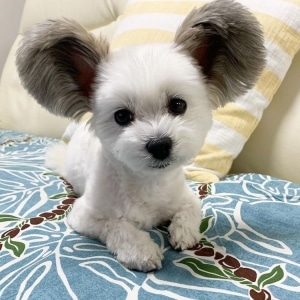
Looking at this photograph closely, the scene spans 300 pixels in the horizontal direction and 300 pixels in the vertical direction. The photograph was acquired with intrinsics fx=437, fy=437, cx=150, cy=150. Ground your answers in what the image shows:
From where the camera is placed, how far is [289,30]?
1.24m

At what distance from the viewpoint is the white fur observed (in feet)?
2.69

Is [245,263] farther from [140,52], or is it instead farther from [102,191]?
[140,52]

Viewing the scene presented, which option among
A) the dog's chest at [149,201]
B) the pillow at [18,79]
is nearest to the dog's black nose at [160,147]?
the dog's chest at [149,201]

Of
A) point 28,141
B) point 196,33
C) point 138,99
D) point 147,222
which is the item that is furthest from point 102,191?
point 28,141

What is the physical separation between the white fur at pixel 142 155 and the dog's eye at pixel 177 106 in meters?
0.01

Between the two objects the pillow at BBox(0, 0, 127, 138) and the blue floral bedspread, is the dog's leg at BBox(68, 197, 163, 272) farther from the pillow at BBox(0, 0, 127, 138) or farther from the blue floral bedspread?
the pillow at BBox(0, 0, 127, 138)

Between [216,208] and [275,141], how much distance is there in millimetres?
363

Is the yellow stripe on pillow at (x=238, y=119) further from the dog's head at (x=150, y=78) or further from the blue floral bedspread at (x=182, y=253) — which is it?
the dog's head at (x=150, y=78)

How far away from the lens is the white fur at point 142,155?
32.3 inches

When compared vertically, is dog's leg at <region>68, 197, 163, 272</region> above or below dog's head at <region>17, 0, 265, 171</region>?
below

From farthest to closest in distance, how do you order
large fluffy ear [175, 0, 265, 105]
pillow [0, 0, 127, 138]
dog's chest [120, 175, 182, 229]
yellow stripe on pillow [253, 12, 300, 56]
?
1. pillow [0, 0, 127, 138]
2. yellow stripe on pillow [253, 12, 300, 56]
3. dog's chest [120, 175, 182, 229]
4. large fluffy ear [175, 0, 265, 105]

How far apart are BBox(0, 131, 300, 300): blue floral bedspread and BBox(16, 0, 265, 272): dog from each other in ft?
0.13

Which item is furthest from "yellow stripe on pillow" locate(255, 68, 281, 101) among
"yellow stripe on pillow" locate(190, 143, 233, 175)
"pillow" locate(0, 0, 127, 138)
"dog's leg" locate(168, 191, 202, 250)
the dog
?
"pillow" locate(0, 0, 127, 138)

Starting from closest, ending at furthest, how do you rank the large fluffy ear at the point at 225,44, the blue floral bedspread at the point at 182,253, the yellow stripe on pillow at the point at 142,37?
the blue floral bedspread at the point at 182,253 → the large fluffy ear at the point at 225,44 → the yellow stripe on pillow at the point at 142,37
